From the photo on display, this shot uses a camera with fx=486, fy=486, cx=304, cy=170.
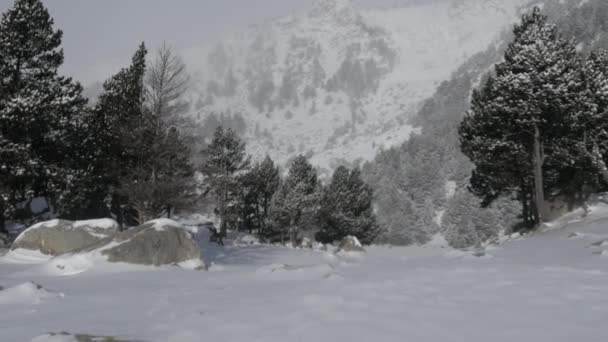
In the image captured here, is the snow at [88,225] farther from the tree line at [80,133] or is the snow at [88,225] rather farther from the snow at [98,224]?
the tree line at [80,133]

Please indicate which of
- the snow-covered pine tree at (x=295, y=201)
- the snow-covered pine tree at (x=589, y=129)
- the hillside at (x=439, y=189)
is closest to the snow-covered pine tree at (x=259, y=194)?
the snow-covered pine tree at (x=295, y=201)

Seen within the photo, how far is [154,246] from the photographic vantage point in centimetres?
1291

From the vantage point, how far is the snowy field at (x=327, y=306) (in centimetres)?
524

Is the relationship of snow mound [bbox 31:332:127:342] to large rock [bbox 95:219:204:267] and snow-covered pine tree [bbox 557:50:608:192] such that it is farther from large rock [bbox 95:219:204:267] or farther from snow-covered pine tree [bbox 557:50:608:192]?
snow-covered pine tree [bbox 557:50:608:192]

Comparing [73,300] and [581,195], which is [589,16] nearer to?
[581,195]

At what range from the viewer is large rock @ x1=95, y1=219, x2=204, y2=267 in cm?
1248

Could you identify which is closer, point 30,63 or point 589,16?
point 30,63

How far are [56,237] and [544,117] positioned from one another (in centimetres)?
2308

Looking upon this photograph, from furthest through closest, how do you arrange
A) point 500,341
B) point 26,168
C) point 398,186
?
point 398,186, point 26,168, point 500,341

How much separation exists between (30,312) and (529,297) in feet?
22.9

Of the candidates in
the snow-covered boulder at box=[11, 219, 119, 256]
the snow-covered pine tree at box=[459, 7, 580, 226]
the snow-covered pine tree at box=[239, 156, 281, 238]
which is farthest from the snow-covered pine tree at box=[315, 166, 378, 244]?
the snow-covered boulder at box=[11, 219, 119, 256]

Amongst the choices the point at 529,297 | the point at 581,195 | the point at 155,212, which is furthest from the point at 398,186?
the point at 529,297

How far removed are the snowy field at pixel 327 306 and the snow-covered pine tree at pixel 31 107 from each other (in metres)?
14.8

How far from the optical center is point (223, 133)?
45375 mm
